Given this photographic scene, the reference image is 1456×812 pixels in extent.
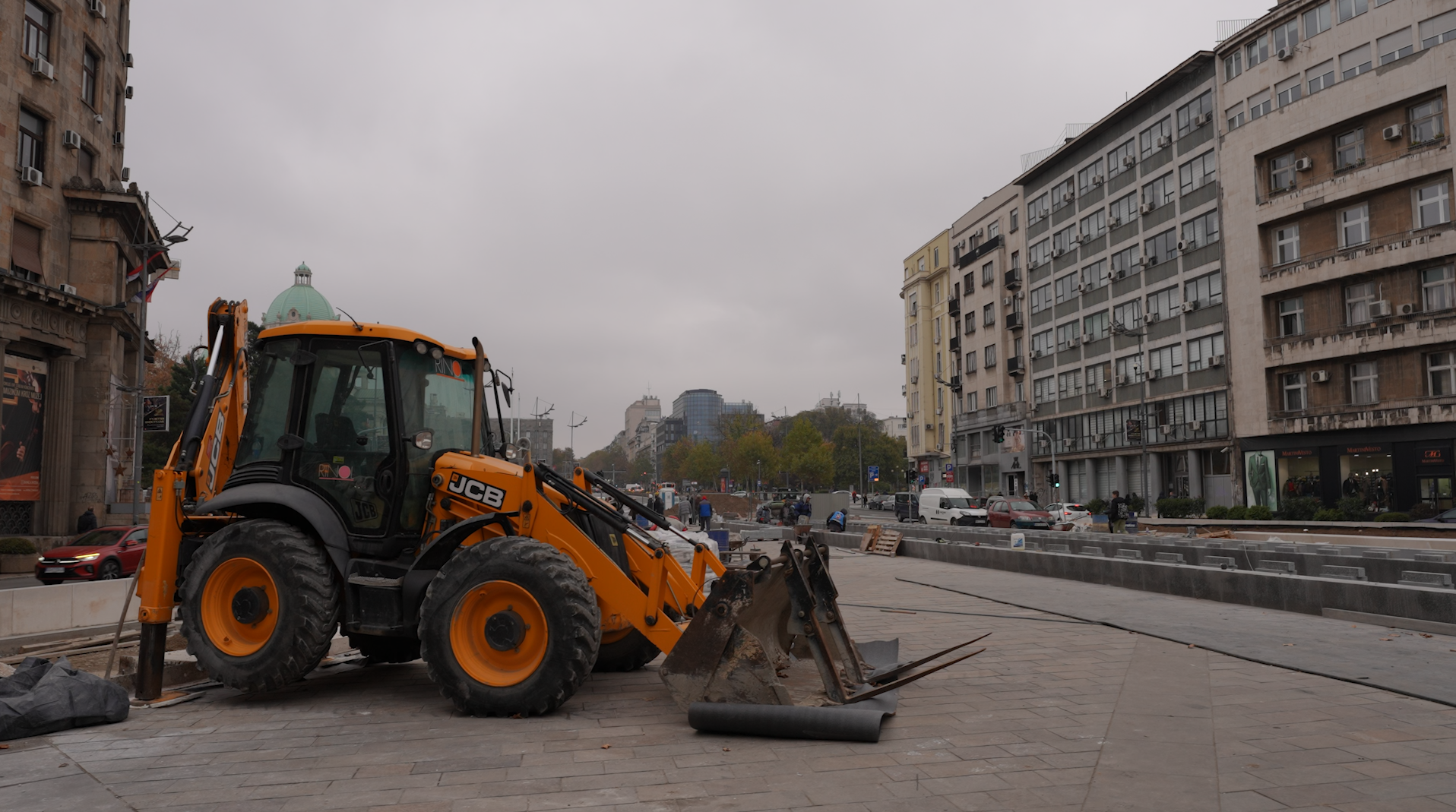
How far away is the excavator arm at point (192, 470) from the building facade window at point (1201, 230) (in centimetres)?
4650

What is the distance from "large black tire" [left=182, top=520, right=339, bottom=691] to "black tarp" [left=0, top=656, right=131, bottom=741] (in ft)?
2.22

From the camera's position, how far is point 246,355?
25.5 ft

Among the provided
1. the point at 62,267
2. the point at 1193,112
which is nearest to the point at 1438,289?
the point at 1193,112

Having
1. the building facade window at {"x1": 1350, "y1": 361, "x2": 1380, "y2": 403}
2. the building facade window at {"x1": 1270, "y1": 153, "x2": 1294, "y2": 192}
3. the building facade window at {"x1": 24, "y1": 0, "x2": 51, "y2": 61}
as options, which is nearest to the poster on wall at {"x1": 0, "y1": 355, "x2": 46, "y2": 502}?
the building facade window at {"x1": 24, "y1": 0, "x2": 51, "y2": 61}

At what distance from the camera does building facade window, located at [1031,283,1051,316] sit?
6044 centimetres

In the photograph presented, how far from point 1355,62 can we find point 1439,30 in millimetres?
3030

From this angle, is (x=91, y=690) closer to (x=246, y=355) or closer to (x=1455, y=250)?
(x=246, y=355)

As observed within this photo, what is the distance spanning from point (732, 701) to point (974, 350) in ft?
221

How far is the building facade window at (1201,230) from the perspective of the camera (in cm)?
4466

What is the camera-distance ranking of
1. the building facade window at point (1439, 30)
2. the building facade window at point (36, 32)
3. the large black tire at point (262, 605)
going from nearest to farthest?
the large black tire at point (262, 605), the building facade window at point (36, 32), the building facade window at point (1439, 30)

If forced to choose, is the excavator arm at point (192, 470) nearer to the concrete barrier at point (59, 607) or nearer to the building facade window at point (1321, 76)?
the concrete barrier at point (59, 607)

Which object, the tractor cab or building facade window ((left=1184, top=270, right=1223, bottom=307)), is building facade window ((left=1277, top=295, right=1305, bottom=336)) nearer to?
building facade window ((left=1184, top=270, right=1223, bottom=307))

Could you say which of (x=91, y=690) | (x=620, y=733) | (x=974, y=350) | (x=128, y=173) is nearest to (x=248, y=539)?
(x=91, y=690)

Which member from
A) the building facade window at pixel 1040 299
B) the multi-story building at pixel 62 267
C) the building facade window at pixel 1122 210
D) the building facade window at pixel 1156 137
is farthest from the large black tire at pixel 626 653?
the building facade window at pixel 1040 299
